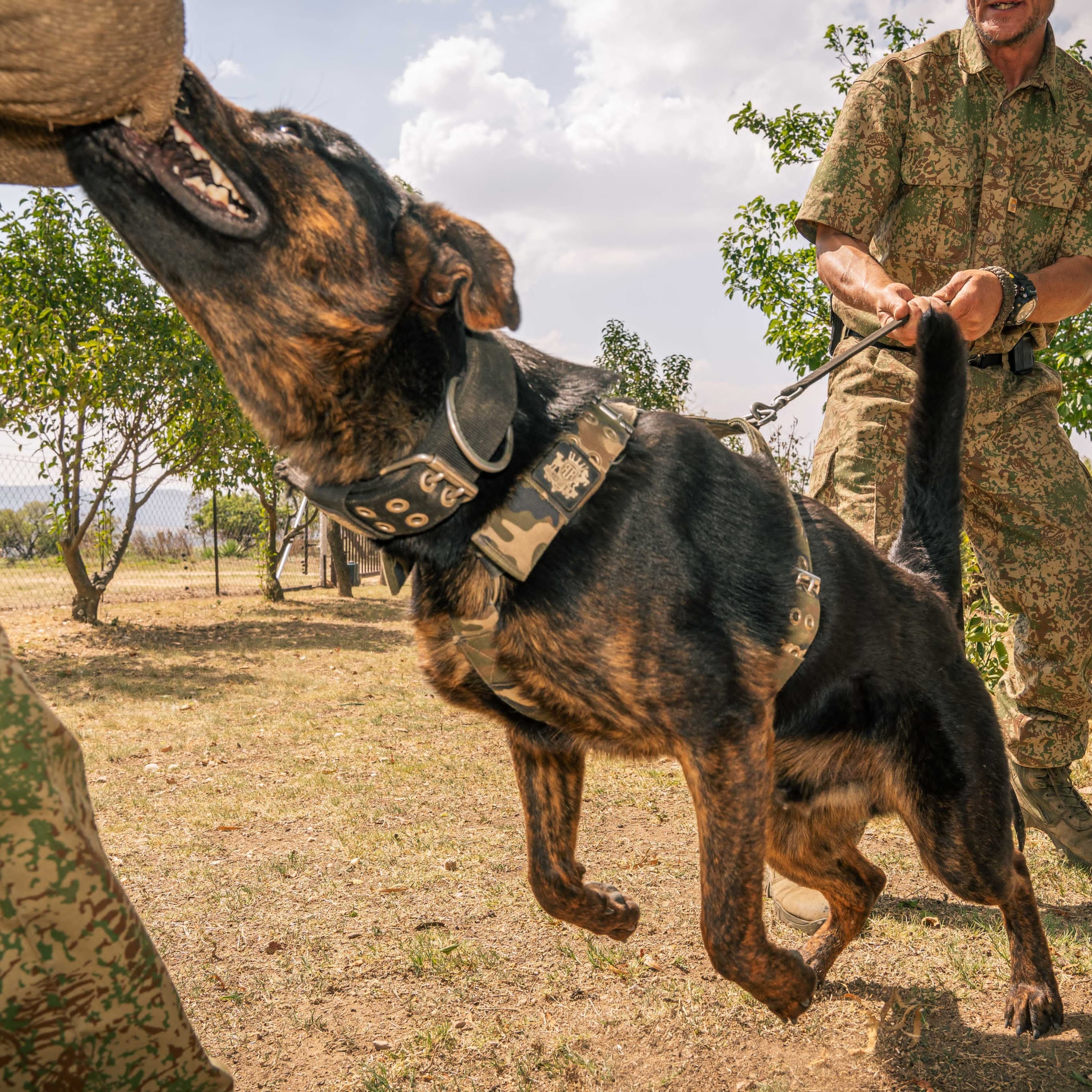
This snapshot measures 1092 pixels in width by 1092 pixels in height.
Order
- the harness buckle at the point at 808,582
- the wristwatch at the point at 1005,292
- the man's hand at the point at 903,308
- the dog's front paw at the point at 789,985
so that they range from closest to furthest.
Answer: the dog's front paw at the point at 789,985, the harness buckle at the point at 808,582, the man's hand at the point at 903,308, the wristwatch at the point at 1005,292

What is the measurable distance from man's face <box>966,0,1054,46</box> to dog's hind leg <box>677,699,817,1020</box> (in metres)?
2.70

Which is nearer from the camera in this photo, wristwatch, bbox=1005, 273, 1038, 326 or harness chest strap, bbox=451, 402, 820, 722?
harness chest strap, bbox=451, 402, 820, 722

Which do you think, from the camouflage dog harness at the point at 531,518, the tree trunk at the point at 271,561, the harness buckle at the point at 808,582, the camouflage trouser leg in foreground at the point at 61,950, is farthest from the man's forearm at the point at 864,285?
the tree trunk at the point at 271,561

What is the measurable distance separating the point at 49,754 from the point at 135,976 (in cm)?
28

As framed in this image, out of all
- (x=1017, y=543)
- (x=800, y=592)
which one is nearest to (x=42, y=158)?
(x=800, y=592)

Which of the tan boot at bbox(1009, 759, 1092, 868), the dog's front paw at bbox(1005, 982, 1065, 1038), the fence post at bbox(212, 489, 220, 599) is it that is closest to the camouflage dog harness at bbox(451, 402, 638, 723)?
the dog's front paw at bbox(1005, 982, 1065, 1038)

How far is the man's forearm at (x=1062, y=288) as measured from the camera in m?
3.32

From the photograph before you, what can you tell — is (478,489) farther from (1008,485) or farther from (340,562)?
(340,562)

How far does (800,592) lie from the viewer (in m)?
2.32

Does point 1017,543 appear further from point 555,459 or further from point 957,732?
point 555,459

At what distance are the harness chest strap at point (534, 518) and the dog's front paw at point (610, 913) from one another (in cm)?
63

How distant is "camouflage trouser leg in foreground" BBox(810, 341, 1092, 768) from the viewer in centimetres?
339

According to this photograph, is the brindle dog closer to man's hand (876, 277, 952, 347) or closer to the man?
man's hand (876, 277, 952, 347)

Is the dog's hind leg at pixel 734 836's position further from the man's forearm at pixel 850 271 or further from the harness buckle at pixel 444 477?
the man's forearm at pixel 850 271
